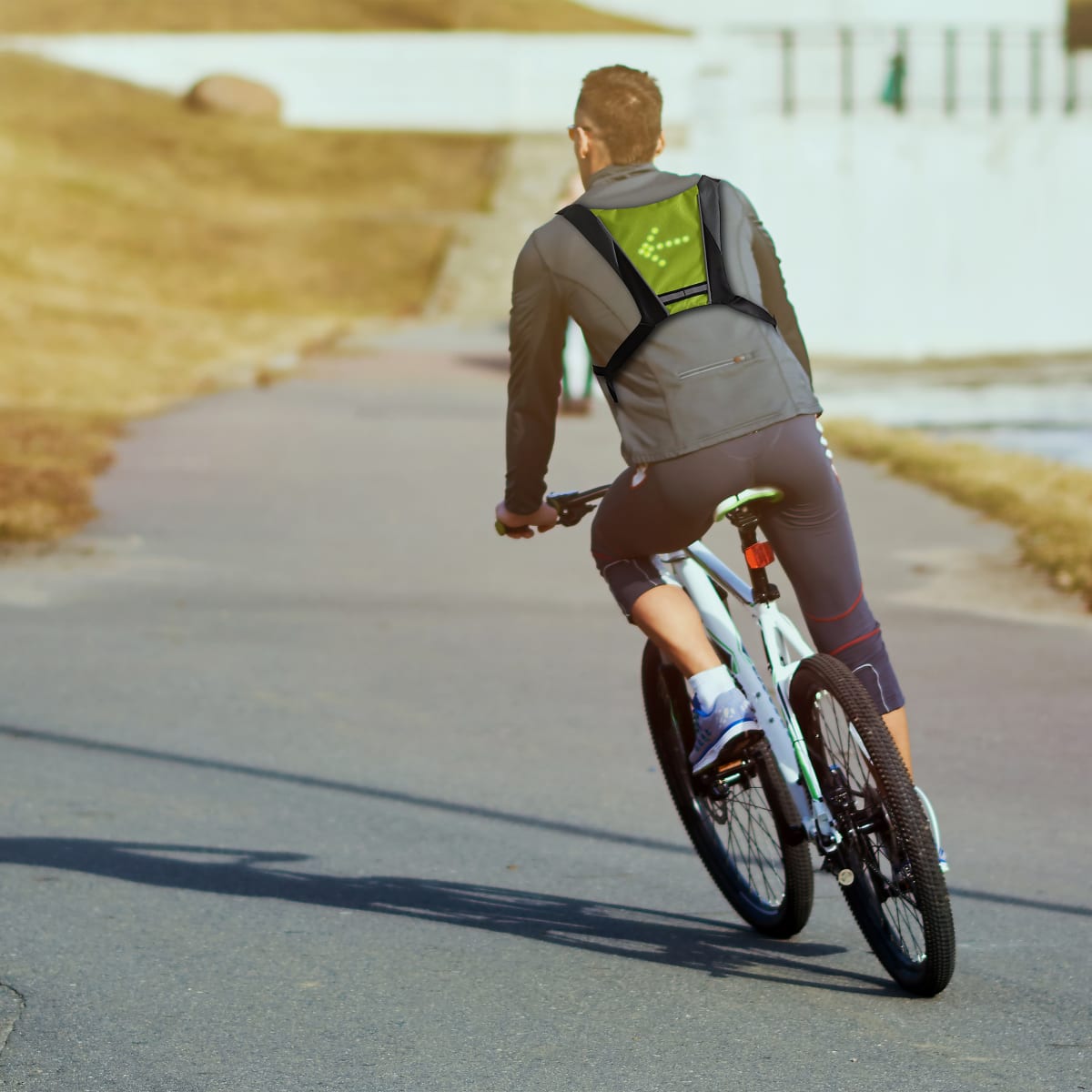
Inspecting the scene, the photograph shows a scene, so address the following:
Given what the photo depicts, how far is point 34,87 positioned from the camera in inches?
2616

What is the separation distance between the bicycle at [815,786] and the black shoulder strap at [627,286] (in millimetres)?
395

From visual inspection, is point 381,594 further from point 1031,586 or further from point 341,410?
point 341,410

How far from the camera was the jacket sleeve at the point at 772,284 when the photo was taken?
14.7 feet

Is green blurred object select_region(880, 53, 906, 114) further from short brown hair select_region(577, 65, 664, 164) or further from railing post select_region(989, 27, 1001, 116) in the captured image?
short brown hair select_region(577, 65, 664, 164)

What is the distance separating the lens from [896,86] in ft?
99.2

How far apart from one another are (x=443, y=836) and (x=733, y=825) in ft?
4.46

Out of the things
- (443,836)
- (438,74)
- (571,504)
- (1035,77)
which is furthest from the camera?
(438,74)

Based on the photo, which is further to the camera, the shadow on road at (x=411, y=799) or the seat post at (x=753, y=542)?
the shadow on road at (x=411, y=799)

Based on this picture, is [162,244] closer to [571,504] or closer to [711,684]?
[571,504]

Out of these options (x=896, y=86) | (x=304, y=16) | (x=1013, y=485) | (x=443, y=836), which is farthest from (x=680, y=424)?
(x=304, y=16)

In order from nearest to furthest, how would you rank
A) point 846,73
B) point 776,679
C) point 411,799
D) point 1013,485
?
point 776,679, point 411,799, point 1013,485, point 846,73

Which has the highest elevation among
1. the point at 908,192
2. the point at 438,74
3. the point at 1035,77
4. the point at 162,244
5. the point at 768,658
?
the point at 768,658

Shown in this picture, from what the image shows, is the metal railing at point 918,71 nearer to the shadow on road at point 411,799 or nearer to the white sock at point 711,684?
the shadow on road at point 411,799

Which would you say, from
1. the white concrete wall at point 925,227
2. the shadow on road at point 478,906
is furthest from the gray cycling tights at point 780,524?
the white concrete wall at point 925,227
